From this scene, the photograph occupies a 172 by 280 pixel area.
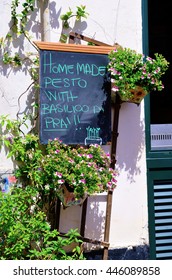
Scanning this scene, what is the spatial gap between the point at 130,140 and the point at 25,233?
1.44 metres

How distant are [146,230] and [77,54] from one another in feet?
6.09

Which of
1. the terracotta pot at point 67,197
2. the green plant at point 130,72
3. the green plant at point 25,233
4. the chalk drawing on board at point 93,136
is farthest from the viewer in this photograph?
the chalk drawing on board at point 93,136

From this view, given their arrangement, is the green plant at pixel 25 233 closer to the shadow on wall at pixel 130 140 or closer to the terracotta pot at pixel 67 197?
the terracotta pot at pixel 67 197

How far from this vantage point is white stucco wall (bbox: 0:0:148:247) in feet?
14.9

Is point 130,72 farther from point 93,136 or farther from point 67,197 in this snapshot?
point 67,197

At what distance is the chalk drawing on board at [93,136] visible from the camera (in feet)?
14.6

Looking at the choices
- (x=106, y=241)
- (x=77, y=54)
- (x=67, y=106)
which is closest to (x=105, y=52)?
(x=77, y=54)

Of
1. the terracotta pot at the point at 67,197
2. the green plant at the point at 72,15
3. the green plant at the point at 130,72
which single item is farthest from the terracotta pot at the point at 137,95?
the terracotta pot at the point at 67,197

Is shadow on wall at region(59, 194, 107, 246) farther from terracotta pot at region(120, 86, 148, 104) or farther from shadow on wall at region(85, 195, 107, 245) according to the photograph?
terracotta pot at region(120, 86, 148, 104)

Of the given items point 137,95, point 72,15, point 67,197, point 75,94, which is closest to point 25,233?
point 67,197

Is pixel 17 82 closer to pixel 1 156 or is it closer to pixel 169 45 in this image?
pixel 1 156

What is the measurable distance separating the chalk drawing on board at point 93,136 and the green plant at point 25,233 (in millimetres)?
670

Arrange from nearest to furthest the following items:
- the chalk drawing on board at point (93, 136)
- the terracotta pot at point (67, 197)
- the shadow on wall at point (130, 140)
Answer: the terracotta pot at point (67, 197)
the chalk drawing on board at point (93, 136)
the shadow on wall at point (130, 140)
